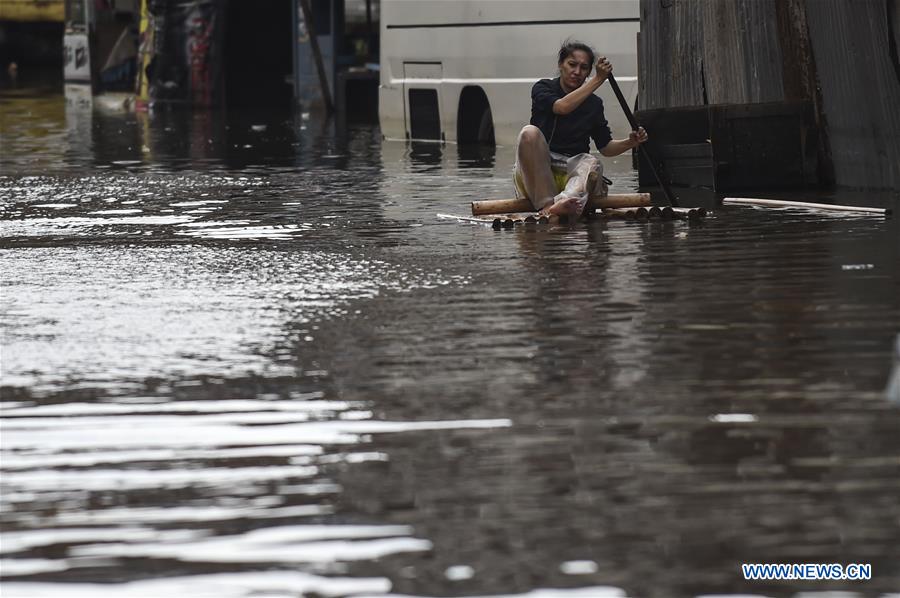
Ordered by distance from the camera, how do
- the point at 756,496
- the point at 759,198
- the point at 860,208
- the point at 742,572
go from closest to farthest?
the point at 742,572, the point at 756,496, the point at 860,208, the point at 759,198

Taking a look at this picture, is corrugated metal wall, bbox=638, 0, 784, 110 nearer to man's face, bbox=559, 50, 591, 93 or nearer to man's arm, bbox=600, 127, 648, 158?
man's arm, bbox=600, 127, 648, 158

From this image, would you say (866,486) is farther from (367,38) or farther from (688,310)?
(367,38)

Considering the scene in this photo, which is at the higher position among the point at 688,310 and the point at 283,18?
the point at 283,18

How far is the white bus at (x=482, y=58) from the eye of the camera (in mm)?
17016

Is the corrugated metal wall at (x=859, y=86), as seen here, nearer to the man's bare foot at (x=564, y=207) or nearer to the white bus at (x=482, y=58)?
the man's bare foot at (x=564, y=207)

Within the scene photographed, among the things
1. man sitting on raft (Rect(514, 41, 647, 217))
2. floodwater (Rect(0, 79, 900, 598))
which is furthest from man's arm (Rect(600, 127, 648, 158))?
floodwater (Rect(0, 79, 900, 598))

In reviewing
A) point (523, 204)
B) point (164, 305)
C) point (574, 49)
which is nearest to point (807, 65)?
point (574, 49)

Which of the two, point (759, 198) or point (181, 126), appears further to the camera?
point (181, 126)

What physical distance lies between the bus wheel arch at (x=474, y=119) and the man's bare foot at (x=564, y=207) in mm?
8557

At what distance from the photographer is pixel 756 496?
14.6ft

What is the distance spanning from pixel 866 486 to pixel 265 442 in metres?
1.63

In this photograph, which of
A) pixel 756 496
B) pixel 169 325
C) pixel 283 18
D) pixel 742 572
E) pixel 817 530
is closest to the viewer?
pixel 742 572

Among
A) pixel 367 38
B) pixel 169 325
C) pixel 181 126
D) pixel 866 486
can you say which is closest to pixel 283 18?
pixel 367 38

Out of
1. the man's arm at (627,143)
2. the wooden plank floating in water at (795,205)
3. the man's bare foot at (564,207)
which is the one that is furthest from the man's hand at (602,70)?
the wooden plank floating in water at (795,205)
